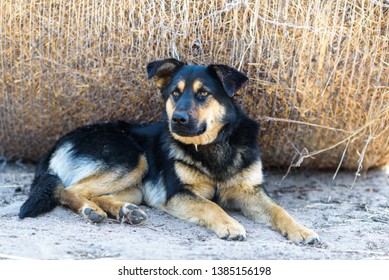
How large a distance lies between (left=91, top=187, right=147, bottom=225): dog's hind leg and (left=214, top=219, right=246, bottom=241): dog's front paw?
0.62 m

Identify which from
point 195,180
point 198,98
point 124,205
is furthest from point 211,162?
point 124,205

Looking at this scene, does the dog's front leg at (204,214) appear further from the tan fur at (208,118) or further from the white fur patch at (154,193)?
Answer: the tan fur at (208,118)

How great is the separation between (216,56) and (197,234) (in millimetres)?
1635

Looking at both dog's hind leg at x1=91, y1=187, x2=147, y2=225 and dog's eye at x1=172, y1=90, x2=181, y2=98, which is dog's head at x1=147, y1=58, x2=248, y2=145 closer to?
dog's eye at x1=172, y1=90, x2=181, y2=98

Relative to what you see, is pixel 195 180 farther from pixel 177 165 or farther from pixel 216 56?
pixel 216 56

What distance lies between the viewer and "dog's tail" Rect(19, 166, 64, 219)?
4.90 m

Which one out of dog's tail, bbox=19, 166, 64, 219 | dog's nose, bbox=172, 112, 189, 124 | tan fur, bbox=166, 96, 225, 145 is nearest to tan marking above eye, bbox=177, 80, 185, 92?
tan fur, bbox=166, 96, 225, 145

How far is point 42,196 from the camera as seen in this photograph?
5.05 meters

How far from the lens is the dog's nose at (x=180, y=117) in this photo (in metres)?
4.77

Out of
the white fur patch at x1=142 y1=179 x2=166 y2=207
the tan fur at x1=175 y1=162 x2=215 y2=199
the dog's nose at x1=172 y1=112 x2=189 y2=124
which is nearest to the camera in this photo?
the dog's nose at x1=172 y1=112 x2=189 y2=124

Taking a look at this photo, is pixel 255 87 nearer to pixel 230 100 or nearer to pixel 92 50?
pixel 230 100

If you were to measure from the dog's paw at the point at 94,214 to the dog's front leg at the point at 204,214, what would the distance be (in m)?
0.62
